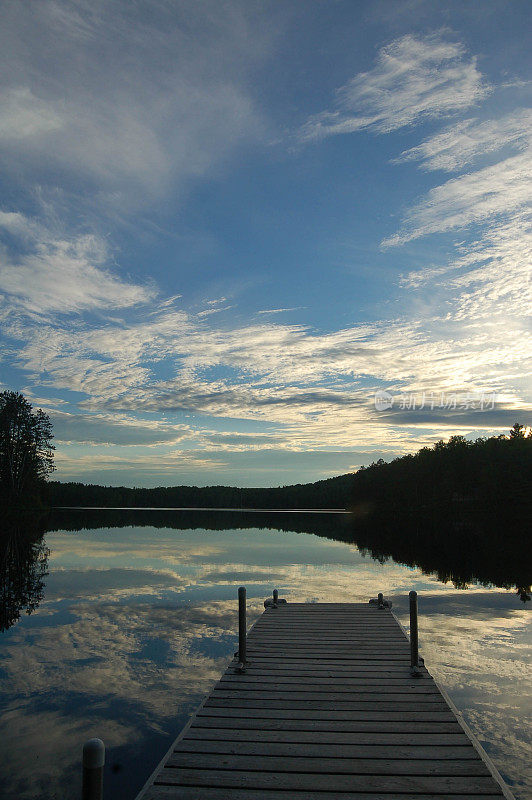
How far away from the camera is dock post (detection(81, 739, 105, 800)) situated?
439 cm

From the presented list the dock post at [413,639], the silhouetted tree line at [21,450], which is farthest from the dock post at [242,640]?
the silhouetted tree line at [21,450]

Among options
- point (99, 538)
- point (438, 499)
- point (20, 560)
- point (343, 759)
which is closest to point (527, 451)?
point (438, 499)

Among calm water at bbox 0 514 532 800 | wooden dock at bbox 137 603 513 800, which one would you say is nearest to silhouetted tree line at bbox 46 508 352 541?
calm water at bbox 0 514 532 800

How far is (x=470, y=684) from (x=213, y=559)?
22694 millimetres

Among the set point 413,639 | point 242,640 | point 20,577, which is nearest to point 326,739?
point 242,640

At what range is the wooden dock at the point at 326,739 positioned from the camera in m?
6.02

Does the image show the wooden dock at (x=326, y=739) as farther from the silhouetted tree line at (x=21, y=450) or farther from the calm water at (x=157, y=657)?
the silhouetted tree line at (x=21, y=450)

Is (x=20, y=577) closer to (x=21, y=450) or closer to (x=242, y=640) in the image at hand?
(x=242, y=640)

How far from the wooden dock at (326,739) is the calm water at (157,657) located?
1.19 meters

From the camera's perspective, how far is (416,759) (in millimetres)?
6648

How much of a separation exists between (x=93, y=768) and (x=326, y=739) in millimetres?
3867

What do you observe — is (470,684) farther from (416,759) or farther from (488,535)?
(488,535)

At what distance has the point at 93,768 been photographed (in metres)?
4.42

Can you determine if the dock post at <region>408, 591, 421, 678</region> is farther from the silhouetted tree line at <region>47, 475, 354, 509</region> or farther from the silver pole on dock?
the silhouetted tree line at <region>47, 475, 354, 509</region>
